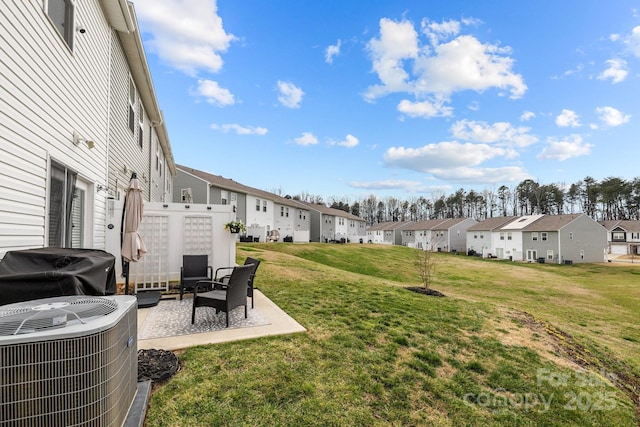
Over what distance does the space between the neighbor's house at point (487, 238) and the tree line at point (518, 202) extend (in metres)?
18.3

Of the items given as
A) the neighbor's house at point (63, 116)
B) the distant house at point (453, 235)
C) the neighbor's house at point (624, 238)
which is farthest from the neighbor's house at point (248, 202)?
the neighbor's house at point (624, 238)

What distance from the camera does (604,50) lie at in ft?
44.6

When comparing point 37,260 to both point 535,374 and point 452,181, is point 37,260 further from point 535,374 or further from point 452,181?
point 452,181

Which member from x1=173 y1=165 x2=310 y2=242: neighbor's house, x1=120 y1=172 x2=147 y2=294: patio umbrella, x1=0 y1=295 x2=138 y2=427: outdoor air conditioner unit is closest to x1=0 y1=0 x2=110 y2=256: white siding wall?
x1=120 y1=172 x2=147 y2=294: patio umbrella

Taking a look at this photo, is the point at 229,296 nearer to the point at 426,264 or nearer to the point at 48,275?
the point at 48,275

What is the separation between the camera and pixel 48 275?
8.71 feet

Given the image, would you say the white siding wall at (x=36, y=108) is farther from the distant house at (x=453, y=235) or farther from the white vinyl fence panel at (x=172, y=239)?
the distant house at (x=453, y=235)

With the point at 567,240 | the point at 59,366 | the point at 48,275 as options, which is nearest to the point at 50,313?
the point at 59,366

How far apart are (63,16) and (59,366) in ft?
17.5

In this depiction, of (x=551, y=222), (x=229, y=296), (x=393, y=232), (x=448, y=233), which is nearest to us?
(x=229, y=296)

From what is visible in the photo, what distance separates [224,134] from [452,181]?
56.1m

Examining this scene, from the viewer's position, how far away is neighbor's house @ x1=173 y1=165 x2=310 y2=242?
24.2 m

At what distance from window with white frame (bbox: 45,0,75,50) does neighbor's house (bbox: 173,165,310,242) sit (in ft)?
51.2

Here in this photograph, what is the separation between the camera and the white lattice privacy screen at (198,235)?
786 centimetres
